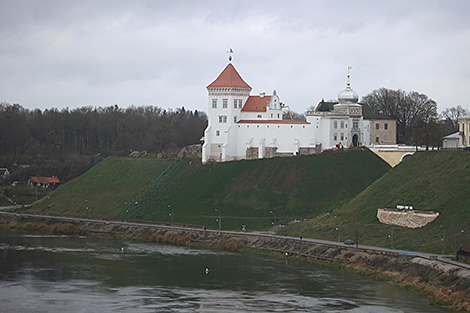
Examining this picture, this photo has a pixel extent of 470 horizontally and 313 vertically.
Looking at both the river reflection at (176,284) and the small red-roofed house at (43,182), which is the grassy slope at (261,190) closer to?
the river reflection at (176,284)

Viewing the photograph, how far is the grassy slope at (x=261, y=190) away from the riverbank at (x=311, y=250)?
13.6ft

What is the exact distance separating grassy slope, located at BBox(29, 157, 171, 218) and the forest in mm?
18660

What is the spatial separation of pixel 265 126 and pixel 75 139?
61.5 m

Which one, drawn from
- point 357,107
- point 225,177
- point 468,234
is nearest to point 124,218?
point 225,177

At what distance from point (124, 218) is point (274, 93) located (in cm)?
2433

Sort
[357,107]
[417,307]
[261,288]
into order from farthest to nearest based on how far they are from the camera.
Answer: [357,107], [261,288], [417,307]

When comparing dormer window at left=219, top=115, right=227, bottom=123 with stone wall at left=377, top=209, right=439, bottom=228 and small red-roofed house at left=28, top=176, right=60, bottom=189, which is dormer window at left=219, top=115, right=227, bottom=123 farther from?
small red-roofed house at left=28, top=176, right=60, bottom=189

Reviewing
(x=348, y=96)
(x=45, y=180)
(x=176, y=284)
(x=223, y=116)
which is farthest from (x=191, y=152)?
(x=176, y=284)

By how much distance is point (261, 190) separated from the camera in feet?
289

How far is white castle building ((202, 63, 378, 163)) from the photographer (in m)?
94.2

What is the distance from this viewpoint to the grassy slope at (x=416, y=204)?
6334 cm

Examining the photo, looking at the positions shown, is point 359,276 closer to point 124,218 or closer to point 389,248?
point 389,248

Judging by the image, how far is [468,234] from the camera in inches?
2347

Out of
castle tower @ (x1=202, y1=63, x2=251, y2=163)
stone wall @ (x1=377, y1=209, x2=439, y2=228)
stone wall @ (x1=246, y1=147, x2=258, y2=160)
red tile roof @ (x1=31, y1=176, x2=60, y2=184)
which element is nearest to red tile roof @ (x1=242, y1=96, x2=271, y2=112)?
castle tower @ (x1=202, y1=63, x2=251, y2=163)
